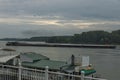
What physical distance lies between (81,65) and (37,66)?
11.1 ft

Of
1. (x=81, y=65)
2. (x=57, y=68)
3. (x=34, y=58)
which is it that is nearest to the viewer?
(x=57, y=68)

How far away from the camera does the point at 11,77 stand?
13.3 meters

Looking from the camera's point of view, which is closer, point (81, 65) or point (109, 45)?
point (81, 65)

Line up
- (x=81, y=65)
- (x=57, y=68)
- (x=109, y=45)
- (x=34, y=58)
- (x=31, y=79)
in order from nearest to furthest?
(x=31, y=79) < (x=57, y=68) < (x=81, y=65) < (x=34, y=58) < (x=109, y=45)

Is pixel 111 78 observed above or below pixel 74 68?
below

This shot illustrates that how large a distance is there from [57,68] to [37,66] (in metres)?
1.80

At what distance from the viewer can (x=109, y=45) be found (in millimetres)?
169250

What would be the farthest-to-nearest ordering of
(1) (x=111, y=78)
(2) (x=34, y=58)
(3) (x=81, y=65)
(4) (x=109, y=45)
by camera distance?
1. (4) (x=109, y=45)
2. (1) (x=111, y=78)
3. (2) (x=34, y=58)
4. (3) (x=81, y=65)

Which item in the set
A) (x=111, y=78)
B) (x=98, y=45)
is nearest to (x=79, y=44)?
(x=98, y=45)

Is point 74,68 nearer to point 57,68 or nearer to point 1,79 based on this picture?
point 57,68

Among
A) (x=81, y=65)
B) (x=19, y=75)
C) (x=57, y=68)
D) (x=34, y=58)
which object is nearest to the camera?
(x=19, y=75)

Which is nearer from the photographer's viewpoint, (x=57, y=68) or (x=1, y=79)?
(x=1, y=79)

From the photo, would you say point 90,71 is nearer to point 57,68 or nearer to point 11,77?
point 57,68

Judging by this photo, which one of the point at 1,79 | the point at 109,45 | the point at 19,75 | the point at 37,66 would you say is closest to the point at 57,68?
the point at 37,66
